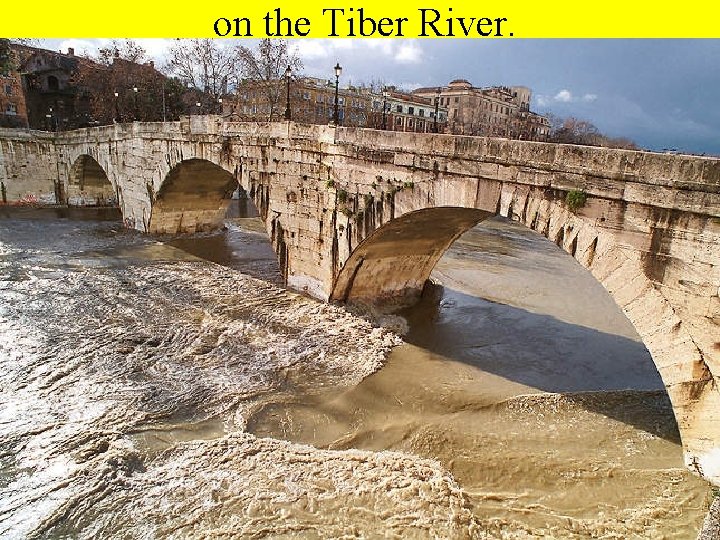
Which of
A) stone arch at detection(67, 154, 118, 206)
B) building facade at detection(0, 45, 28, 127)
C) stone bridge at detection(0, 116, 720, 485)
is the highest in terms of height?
building facade at detection(0, 45, 28, 127)

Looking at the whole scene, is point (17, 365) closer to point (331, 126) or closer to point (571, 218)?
point (331, 126)

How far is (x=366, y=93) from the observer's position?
48531mm

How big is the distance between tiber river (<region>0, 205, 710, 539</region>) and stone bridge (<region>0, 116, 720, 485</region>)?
1.18 metres

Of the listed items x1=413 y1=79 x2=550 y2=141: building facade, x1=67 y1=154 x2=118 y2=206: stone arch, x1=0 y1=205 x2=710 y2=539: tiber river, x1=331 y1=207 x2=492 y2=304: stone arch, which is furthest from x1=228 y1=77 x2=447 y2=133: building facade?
x1=0 y1=205 x2=710 y2=539: tiber river

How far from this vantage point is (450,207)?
8.00 metres

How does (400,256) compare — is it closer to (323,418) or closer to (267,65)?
(323,418)

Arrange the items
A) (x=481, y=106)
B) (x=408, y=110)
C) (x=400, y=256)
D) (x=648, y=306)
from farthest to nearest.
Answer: (x=481, y=106), (x=408, y=110), (x=400, y=256), (x=648, y=306)

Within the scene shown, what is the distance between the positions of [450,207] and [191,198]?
13271 millimetres

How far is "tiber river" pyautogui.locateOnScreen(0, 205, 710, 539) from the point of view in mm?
5102

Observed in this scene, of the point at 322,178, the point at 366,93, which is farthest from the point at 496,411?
the point at 366,93

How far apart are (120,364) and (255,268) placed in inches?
259

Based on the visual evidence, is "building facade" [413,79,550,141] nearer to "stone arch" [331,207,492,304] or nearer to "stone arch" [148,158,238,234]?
"stone arch" [148,158,238,234]

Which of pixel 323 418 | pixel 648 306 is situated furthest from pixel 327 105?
pixel 648 306

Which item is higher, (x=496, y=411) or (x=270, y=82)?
(x=270, y=82)
